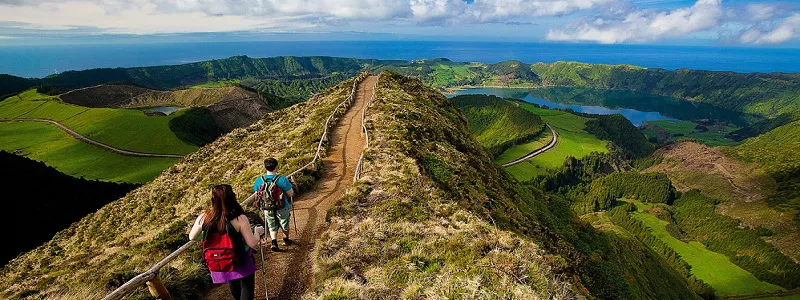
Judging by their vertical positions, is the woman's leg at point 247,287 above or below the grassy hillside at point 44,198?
above

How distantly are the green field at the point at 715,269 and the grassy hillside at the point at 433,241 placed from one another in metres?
105

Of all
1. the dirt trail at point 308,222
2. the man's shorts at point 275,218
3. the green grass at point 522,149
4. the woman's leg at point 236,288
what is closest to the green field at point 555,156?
the green grass at point 522,149

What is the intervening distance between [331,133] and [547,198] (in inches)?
967

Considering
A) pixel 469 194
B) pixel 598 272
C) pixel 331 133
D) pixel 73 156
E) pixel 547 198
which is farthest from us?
pixel 73 156

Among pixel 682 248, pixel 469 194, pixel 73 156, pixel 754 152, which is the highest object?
pixel 469 194

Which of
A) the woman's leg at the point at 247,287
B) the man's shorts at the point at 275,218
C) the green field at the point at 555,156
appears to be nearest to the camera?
the woman's leg at the point at 247,287

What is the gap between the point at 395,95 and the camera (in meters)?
42.8

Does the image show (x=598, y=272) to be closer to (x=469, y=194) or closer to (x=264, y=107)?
(x=469, y=194)

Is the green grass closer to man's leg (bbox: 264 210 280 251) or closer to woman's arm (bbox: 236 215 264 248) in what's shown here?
man's leg (bbox: 264 210 280 251)

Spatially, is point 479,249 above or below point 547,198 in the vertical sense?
above

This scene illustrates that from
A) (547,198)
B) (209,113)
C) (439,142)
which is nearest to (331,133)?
(439,142)

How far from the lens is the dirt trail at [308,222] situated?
9.70 meters

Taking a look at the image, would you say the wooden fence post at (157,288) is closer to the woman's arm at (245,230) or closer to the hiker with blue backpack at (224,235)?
the hiker with blue backpack at (224,235)

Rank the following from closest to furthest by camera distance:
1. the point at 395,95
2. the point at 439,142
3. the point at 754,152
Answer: the point at 439,142 → the point at 395,95 → the point at 754,152
